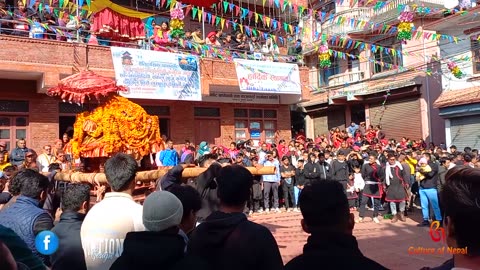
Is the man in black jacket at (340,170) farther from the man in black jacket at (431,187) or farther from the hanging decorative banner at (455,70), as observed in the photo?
the hanging decorative banner at (455,70)

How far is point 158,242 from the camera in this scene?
7.26 ft

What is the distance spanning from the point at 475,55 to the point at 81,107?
15.2 m

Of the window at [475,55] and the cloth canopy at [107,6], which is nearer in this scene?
the cloth canopy at [107,6]

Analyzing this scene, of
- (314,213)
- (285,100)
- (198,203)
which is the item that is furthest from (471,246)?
(285,100)

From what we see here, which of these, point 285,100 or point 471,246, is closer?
point 471,246

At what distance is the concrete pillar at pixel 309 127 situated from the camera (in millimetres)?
27688

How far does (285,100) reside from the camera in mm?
19359

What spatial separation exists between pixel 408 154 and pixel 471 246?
37.8ft

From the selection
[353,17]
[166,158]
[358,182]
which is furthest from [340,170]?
[353,17]

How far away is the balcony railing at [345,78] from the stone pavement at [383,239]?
1346cm

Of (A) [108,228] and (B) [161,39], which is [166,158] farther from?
(B) [161,39]

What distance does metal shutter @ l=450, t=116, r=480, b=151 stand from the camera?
16.6m

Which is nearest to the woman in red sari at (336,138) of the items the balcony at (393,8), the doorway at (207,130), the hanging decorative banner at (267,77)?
the hanging decorative banner at (267,77)

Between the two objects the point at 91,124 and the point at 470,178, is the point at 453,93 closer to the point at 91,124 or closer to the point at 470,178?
the point at 91,124
